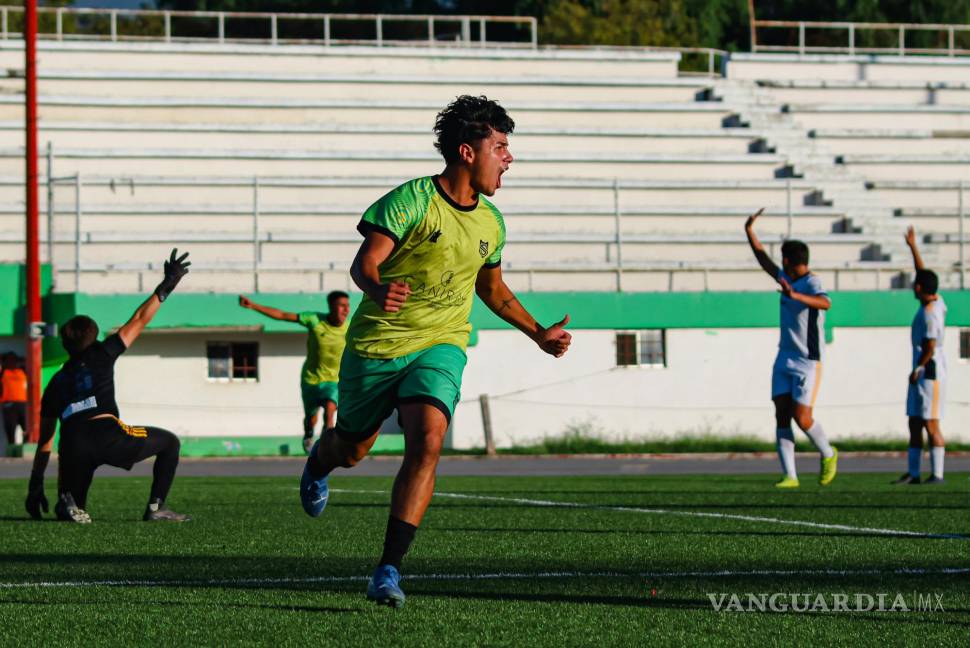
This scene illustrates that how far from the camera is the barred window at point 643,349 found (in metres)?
28.4

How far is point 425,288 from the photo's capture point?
704cm

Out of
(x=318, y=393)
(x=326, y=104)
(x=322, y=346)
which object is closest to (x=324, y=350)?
(x=322, y=346)

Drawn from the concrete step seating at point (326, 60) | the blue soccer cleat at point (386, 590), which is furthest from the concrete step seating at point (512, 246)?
the blue soccer cleat at point (386, 590)

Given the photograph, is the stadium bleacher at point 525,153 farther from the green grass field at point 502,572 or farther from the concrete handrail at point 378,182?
the green grass field at point 502,572

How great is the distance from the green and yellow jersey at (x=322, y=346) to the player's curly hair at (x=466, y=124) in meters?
10.6

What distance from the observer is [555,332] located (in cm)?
746

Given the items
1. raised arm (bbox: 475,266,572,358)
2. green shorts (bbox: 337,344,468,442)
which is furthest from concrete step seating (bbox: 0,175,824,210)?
green shorts (bbox: 337,344,468,442)

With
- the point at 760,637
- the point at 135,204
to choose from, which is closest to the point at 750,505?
the point at 760,637

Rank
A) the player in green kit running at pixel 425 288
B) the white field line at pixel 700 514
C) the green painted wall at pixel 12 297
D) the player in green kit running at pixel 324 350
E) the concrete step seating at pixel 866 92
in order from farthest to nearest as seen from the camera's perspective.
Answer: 1. the concrete step seating at pixel 866 92
2. the green painted wall at pixel 12 297
3. the player in green kit running at pixel 324 350
4. the white field line at pixel 700 514
5. the player in green kit running at pixel 425 288

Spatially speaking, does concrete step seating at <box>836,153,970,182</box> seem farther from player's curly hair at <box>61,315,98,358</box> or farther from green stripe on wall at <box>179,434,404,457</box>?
player's curly hair at <box>61,315,98,358</box>

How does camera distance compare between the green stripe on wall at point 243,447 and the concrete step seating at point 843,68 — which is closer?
the green stripe on wall at point 243,447

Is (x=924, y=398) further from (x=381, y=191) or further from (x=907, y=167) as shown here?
(x=907, y=167)

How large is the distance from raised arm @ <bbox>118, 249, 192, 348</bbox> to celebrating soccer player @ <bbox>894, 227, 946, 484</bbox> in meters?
7.85

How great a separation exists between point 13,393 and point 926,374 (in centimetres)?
1570
